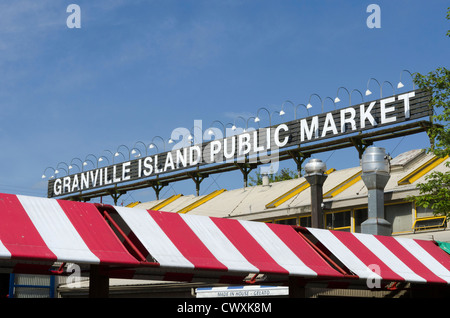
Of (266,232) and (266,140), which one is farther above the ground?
(266,140)

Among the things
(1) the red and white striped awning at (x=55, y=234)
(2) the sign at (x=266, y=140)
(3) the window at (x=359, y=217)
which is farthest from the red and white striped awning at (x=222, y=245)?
(2) the sign at (x=266, y=140)

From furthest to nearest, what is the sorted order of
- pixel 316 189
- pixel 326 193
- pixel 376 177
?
pixel 326 193
pixel 316 189
pixel 376 177

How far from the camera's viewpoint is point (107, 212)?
11.5 m

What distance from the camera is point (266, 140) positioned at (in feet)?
145

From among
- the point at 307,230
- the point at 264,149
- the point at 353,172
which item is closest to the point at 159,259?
the point at 307,230

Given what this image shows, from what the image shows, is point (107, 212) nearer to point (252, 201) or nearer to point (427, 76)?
point (427, 76)

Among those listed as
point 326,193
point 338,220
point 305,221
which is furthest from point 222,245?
point 326,193

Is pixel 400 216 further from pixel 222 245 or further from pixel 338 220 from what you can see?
pixel 222 245

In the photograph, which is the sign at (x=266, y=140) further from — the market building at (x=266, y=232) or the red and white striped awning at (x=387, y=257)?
the red and white striped awning at (x=387, y=257)

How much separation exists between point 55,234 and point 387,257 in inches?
323

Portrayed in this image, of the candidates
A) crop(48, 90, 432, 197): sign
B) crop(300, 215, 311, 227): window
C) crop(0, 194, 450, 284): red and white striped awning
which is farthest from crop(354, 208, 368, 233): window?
crop(48, 90, 432, 197): sign

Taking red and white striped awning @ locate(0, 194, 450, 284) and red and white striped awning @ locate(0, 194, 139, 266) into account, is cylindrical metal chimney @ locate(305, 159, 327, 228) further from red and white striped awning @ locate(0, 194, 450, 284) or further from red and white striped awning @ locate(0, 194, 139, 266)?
red and white striped awning @ locate(0, 194, 139, 266)

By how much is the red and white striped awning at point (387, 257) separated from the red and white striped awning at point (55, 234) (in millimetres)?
5264
